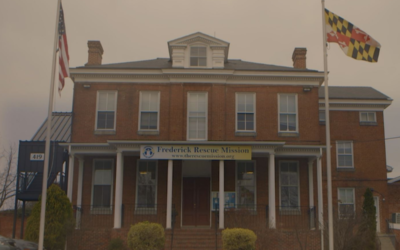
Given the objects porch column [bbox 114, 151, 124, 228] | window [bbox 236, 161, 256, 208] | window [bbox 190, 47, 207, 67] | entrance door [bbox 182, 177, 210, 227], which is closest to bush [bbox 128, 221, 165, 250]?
porch column [bbox 114, 151, 124, 228]

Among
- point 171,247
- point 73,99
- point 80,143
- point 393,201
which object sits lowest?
point 171,247

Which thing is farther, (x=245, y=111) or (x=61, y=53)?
(x=245, y=111)

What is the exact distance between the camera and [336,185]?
26.6 m

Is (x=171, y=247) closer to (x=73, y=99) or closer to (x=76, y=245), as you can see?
(x=76, y=245)

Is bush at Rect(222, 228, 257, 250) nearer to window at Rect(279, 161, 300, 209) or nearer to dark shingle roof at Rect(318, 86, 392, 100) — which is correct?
window at Rect(279, 161, 300, 209)

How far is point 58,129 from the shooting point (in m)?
30.1

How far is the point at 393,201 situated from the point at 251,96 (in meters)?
12.0

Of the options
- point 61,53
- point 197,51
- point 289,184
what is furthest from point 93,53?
point 289,184

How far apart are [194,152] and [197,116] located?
276cm

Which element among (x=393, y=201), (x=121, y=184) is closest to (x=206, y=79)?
(x=121, y=184)

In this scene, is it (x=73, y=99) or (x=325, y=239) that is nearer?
(x=325, y=239)

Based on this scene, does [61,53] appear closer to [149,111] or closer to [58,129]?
[149,111]

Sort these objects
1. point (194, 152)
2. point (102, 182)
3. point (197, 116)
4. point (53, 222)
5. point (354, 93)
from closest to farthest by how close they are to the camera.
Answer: point (53, 222) → point (194, 152) → point (197, 116) → point (102, 182) → point (354, 93)

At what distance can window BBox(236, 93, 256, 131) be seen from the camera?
76.5 ft
